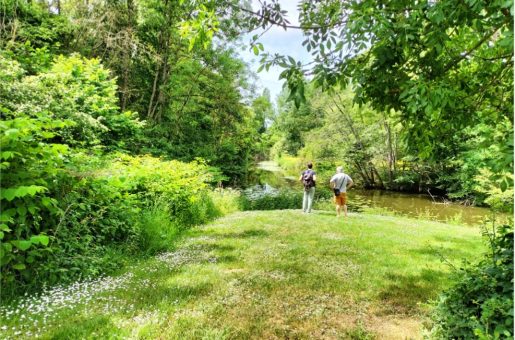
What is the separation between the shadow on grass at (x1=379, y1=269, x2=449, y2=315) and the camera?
4.20m

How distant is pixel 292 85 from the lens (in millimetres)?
3145

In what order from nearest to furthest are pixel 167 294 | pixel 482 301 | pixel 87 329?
pixel 482 301, pixel 87 329, pixel 167 294

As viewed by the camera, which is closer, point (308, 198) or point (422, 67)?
point (422, 67)

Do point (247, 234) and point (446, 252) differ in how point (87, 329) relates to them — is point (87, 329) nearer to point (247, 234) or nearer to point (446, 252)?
point (247, 234)

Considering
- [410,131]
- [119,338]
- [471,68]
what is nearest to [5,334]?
[119,338]

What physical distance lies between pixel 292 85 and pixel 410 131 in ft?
5.66

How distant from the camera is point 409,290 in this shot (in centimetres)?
475

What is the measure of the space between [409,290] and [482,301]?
7.59ft

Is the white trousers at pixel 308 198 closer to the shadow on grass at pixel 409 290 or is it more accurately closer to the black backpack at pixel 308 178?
the black backpack at pixel 308 178

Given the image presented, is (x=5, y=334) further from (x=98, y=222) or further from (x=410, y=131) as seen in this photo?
(x=410, y=131)

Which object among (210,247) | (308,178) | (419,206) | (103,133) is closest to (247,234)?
(210,247)

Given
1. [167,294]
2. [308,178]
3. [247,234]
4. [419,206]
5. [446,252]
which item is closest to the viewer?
[167,294]

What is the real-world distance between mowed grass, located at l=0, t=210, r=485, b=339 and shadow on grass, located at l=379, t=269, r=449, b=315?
0.01m

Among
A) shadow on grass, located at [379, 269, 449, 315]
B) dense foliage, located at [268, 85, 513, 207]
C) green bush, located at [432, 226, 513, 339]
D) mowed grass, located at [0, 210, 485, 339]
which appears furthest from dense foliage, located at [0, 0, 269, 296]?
dense foliage, located at [268, 85, 513, 207]
